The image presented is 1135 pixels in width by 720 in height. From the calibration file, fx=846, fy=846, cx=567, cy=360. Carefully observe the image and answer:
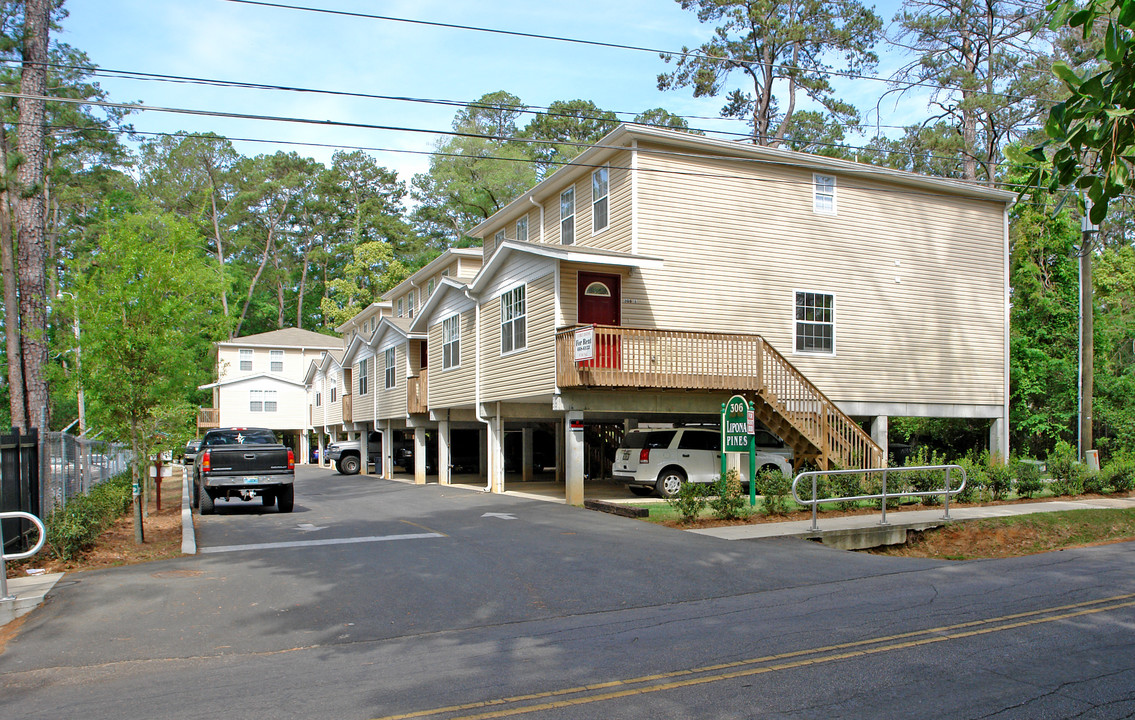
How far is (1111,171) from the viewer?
450 centimetres

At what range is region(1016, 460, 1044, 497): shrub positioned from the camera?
1853 cm

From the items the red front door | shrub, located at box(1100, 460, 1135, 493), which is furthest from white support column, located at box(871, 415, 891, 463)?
the red front door

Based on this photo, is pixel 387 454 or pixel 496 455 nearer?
pixel 496 455

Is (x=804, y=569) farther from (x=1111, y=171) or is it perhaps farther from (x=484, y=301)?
(x=484, y=301)

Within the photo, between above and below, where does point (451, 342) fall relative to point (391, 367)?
above

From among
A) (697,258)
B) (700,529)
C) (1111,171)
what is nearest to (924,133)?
(697,258)

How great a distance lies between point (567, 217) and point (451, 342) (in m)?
6.56

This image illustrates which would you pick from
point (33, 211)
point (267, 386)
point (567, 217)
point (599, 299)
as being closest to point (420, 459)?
point (567, 217)

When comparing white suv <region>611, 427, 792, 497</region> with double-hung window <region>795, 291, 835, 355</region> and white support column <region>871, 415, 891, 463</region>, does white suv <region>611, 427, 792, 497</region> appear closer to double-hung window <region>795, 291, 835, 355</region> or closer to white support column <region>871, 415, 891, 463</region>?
double-hung window <region>795, 291, 835, 355</region>

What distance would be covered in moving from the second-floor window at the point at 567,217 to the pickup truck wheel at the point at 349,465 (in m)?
19.0

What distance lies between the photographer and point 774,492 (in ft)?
52.3

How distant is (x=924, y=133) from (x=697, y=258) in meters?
22.3

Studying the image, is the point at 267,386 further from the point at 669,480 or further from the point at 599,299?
the point at 669,480

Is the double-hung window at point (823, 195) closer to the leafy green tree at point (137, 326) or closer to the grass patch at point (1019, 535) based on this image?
the grass patch at point (1019, 535)
